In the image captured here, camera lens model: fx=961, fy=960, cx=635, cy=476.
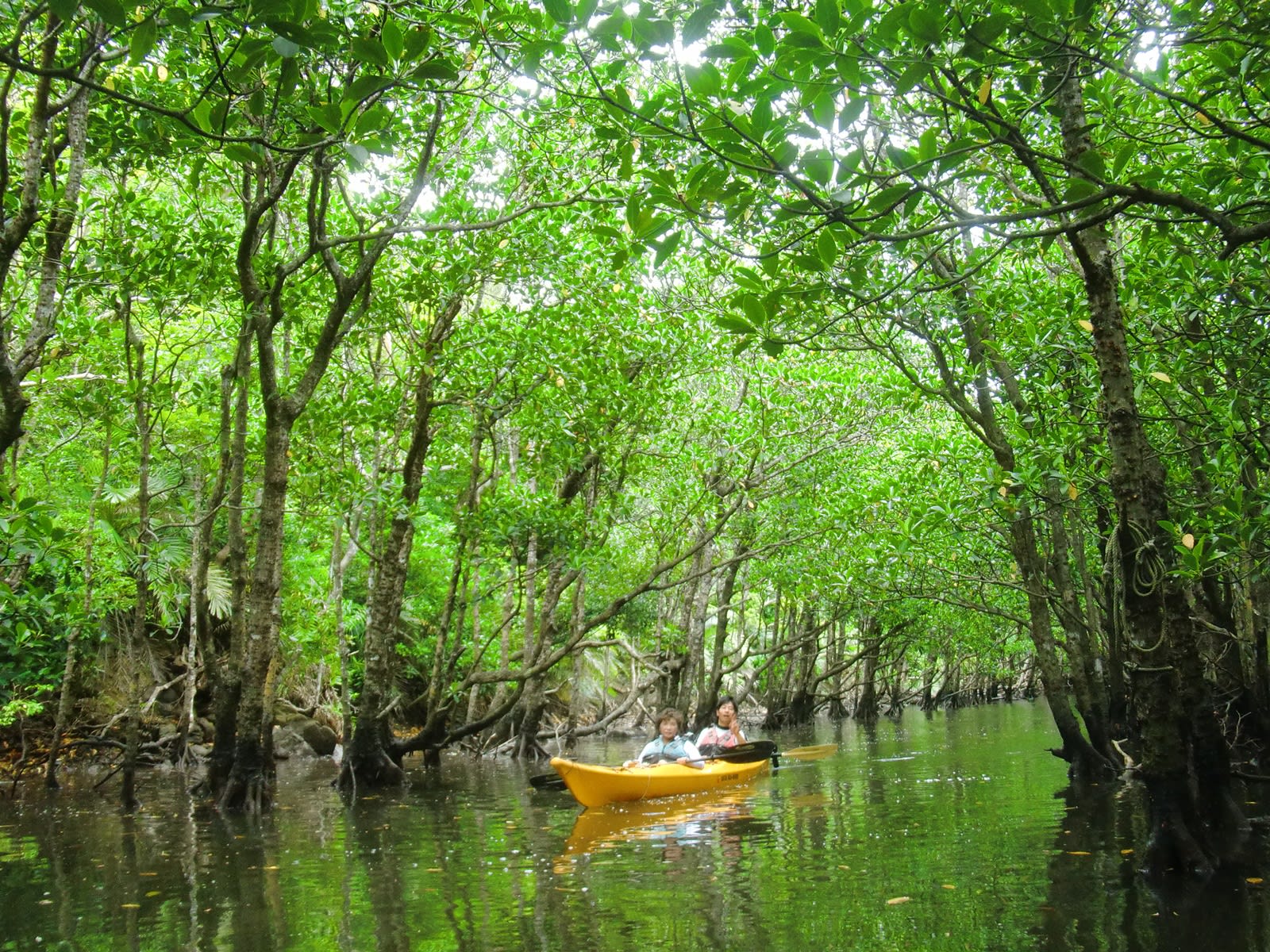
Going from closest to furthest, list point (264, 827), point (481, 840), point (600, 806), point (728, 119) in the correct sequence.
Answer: point (728, 119)
point (481, 840)
point (264, 827)
point (600, 806)

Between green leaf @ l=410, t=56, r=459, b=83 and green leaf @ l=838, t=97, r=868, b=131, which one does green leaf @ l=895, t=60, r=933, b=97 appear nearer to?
green leaf @ l=838, t=97, r=868, b=131

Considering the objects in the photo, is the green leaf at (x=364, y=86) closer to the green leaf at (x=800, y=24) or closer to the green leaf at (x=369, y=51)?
the green leaf at (x=369, y=51)

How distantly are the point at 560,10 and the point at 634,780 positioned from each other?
9822mm

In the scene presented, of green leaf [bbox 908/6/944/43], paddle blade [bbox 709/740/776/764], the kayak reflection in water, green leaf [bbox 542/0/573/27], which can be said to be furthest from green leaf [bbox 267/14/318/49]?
paddle blade [bbox 709/740/776/764]

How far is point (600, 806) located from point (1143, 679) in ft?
23.4

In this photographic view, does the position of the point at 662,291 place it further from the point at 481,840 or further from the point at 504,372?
the point at 481,840

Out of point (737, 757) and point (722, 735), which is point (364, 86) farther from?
point (722, 735)

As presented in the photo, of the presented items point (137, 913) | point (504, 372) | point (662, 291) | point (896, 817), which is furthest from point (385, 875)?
point (662, 291)

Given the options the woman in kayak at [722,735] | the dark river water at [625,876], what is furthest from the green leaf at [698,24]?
the woman in kayak at [722,735]

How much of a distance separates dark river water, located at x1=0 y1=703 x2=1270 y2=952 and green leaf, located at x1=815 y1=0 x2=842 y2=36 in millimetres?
4262

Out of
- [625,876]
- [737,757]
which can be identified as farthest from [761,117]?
[737,757]

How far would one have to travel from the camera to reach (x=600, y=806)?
1120 cm

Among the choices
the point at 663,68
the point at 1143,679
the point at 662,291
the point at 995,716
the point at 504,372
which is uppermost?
the point at 662,291

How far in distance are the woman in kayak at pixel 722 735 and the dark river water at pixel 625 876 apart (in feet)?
5.76
